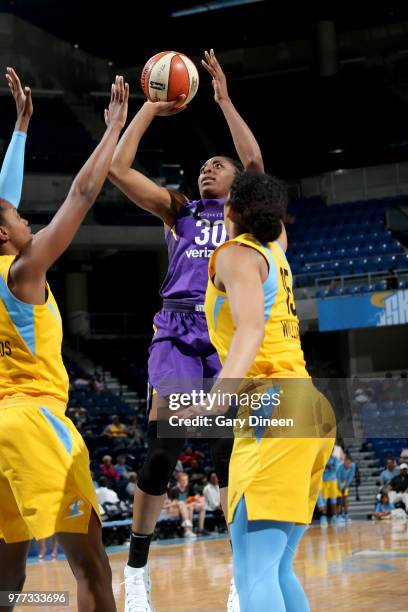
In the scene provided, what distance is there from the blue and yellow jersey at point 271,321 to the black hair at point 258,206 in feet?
0.15

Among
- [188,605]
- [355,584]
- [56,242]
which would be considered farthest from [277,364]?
[355,584]

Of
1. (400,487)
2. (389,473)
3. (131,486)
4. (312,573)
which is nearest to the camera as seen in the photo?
(312,573)

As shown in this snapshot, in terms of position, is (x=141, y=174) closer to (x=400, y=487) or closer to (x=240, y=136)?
(x=240, y=136)

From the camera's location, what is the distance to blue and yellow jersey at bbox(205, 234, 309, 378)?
349 cm

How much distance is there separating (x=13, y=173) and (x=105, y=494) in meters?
11.1

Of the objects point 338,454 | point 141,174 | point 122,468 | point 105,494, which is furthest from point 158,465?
point 338,454

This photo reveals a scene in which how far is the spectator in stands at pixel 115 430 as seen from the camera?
18.9m

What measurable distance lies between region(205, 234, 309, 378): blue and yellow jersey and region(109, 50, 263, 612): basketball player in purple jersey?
143 cm

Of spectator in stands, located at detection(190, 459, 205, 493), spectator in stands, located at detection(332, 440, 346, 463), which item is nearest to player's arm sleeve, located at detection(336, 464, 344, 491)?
spectator in stands, located at detection(332, 440, 346, 463)

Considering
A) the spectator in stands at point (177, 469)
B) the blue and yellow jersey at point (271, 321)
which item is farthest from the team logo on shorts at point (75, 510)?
the spectator in stands at point (177, 469)

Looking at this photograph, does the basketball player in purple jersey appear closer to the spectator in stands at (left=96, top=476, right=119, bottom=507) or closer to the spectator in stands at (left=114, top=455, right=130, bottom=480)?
the spectator in stands at (left=96, top=476, right=119, bottom=507)

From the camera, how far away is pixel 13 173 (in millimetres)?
4371

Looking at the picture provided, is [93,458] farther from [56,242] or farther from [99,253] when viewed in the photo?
[56,242]

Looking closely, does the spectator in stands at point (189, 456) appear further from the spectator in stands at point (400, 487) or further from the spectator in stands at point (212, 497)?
the spectator in stands at point (400, 487)
